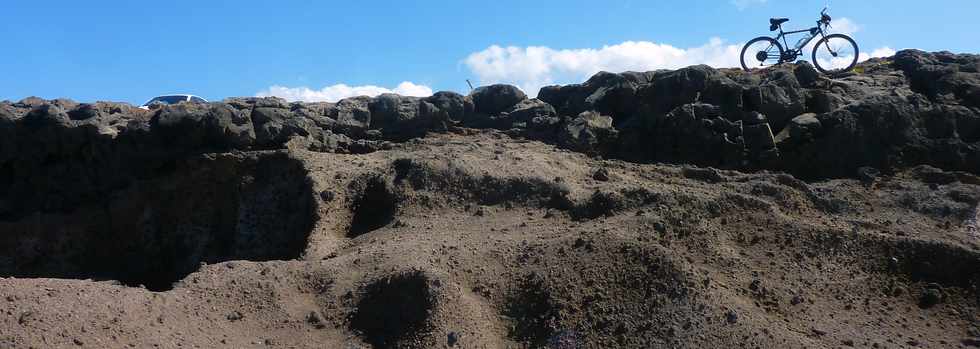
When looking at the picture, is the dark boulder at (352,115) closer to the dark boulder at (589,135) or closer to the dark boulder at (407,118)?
the dark boulder at (407,118)

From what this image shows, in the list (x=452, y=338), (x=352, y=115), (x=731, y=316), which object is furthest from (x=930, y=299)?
(x=352, y=115)

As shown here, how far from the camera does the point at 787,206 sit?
9961mm

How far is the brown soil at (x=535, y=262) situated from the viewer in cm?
785

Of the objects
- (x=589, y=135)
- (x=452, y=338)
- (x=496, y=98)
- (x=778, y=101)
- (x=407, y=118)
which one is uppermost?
(x=496, y=98)

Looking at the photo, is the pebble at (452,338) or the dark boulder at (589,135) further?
the dark boulder at (589,135)

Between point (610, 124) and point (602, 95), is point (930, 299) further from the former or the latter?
point (602, 95)

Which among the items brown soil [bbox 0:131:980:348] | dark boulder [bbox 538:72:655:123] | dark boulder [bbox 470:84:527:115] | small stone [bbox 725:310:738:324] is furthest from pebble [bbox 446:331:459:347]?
dark boulder [bbox 470:84:527:115]

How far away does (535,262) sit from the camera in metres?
8.66

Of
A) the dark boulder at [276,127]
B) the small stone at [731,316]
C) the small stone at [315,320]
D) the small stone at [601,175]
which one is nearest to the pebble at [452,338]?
the small stone at [315,320]

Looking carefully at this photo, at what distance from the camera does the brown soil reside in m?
7.85

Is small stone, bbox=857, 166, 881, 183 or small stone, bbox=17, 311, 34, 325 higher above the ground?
small stone, bbox=857, 166, 881, 183

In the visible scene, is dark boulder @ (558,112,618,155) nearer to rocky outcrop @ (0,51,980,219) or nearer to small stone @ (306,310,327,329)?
rocky outcrop @ (0,51,980,219)

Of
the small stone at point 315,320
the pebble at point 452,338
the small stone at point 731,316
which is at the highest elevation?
the small stone at point 731,316

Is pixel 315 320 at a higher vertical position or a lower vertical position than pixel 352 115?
lower
